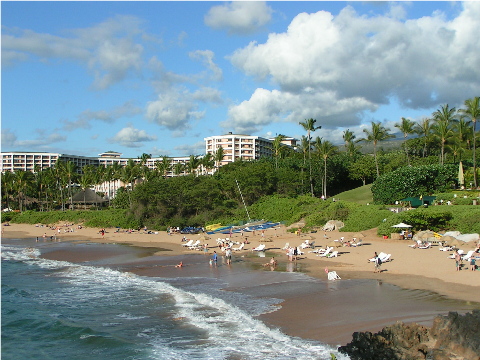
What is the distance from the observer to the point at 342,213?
4194cm

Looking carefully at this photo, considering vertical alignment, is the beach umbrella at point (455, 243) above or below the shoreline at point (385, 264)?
above

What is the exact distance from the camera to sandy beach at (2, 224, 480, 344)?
16391 millimetres

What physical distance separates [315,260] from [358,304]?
11.2 m

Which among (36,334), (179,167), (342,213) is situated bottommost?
(36,334)

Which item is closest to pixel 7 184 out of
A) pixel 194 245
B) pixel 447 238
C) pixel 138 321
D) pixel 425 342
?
pixel 194 245

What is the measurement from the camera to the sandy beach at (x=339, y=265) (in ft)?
53.8

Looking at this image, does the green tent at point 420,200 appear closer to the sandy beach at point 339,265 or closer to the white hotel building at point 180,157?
the sandy beach at point 339,265

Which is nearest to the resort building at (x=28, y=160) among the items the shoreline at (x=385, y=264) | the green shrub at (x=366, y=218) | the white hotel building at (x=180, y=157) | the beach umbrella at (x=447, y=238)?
the white hotel building at (x=180, y=157)

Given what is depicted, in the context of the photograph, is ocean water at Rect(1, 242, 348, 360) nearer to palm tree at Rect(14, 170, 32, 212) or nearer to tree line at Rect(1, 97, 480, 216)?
tree line at Rect(1, 97, 480, 216)

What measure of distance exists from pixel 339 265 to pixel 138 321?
13.7 metres

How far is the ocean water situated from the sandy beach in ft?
3.89

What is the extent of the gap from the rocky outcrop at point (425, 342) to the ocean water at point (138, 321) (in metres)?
0.96

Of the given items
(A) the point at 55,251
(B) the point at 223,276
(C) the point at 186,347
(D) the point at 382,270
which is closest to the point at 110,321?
(C) the point at 186,347

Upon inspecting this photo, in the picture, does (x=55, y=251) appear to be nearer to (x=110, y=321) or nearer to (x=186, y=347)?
(x=110, y=321)
